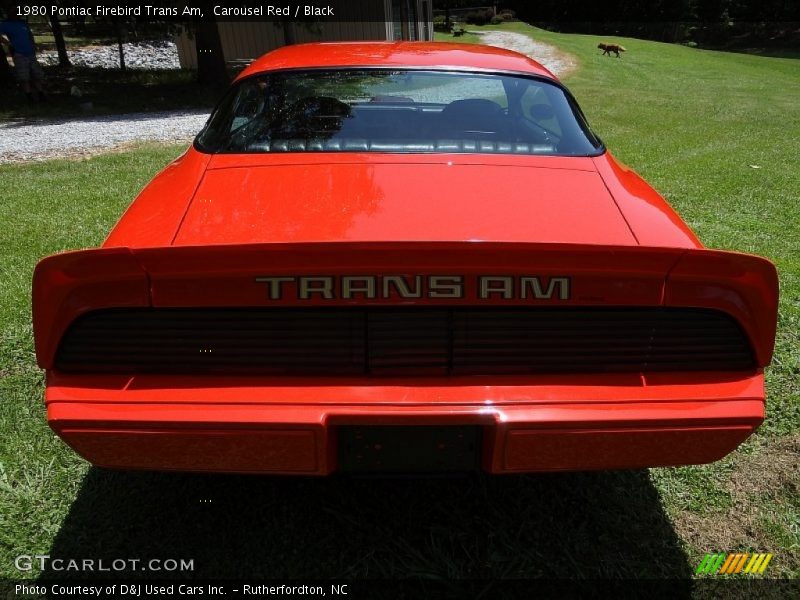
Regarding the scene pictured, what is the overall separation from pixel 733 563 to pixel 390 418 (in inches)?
52.2

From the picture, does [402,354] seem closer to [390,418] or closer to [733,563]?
[390,418]

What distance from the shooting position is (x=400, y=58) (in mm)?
2959

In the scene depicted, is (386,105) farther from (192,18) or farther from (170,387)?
(192,18)

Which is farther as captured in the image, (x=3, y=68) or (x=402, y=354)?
(x=3, y=68)

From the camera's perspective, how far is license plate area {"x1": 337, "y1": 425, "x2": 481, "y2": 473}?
171 cm

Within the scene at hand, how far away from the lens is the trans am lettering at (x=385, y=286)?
5.42 ft

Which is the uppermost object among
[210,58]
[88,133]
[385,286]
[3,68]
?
[385,286]

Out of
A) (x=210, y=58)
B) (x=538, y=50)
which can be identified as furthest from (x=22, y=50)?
(x=538, y=50)

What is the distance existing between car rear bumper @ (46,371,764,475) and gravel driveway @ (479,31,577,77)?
1735cm

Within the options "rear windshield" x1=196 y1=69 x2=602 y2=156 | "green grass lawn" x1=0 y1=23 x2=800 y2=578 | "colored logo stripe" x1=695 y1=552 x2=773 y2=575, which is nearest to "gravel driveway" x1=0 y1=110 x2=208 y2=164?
"green grass lawn" x1=0 y1=23 x2=800 y2=578

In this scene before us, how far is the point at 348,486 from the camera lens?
2.35 metres

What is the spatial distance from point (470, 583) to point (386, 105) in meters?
2.04

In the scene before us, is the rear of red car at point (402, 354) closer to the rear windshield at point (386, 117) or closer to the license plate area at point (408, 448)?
the license plate area at point (408, 448)

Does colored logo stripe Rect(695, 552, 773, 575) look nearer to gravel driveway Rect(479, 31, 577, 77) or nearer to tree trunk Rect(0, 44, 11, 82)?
gravel driveway Rect(479, 31, 577, 77)
